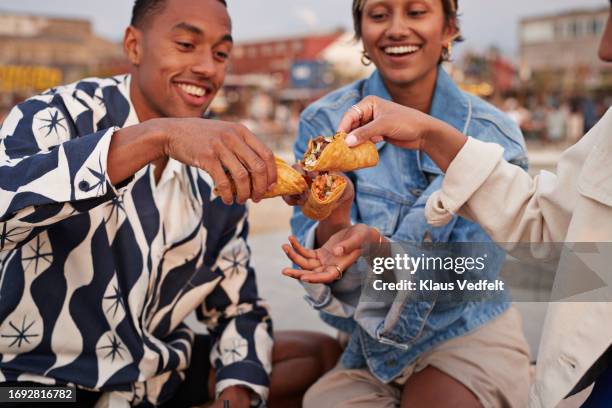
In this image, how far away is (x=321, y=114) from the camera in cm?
275

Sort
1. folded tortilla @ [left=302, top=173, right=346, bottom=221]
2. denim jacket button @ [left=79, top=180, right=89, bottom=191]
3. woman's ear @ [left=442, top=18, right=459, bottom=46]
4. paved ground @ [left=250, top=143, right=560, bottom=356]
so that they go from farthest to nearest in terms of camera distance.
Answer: paved ground @ [left=250, top=143, right=560, bottom=356], woman's ear @ [left=442, top=18, right=459, bottom=46], folded tortilla @ [left=302, top=173, right=346, bottom=221], denim jacket button @ [left=79, top=180, right=89, bottom=191]

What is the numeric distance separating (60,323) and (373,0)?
1.76 metres

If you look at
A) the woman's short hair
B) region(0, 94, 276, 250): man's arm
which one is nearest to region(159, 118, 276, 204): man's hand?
region(0, 94, 276, 250): man's arm

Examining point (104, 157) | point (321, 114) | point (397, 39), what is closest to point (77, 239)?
point (104, 157)

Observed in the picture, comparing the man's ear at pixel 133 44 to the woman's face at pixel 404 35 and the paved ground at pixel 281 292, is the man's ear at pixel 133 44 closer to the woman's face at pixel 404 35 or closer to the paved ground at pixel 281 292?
the woman's face at pixel 404 35

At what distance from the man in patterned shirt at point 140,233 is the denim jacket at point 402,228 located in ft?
1.36

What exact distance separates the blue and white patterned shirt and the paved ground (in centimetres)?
170

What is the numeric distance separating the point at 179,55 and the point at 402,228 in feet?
3.66

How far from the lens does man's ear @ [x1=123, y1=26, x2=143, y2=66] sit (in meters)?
2.51

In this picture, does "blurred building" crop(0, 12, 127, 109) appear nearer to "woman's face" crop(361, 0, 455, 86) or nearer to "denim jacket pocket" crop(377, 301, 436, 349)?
"woman's face" crop(361, 0, 455, 86)

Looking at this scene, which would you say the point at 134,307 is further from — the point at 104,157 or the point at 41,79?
the point at 41,79

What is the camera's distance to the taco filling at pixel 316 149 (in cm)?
200

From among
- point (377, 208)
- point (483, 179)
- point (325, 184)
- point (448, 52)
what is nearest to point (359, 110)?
point (325, 184)

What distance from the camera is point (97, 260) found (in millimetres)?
2223
